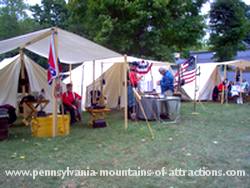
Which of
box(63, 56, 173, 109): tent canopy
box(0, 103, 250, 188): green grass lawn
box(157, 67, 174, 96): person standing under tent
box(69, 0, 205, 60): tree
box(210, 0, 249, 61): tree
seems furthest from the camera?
box(210, 0, 249, 61): tree

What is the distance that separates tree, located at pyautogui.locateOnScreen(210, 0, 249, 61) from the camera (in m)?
19.7

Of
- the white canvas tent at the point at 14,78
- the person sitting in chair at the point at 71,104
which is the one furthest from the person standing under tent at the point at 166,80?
the white canvas tent at the point at 14,78

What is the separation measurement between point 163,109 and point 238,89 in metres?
7.49

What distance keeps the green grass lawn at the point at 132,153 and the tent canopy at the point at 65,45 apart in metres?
1.98

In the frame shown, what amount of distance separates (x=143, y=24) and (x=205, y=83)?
14.7 ft

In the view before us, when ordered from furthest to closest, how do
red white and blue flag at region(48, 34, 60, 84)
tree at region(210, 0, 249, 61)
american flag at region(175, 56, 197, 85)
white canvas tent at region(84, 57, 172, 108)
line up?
1. tree at region(210, 0, 249, 61)
2. white canvas tent at region(84, 57, 172, 108)
3. american flag at region(175, 56, 197, 85)
4. red white and blue flag at region(48, 34, 60, 84)

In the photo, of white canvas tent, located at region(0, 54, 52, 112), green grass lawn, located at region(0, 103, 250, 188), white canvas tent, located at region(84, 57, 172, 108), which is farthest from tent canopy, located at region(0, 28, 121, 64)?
white canvas tent, located at region(84, 57, 172, 108)

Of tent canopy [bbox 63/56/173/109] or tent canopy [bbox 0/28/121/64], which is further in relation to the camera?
tent canopy [bbox 63/56/173/109]

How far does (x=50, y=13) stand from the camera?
987 inches

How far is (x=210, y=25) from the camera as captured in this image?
2102 cm

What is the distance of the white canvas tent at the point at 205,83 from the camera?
16.0m

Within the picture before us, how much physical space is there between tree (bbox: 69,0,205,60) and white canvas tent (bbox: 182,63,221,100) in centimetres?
158

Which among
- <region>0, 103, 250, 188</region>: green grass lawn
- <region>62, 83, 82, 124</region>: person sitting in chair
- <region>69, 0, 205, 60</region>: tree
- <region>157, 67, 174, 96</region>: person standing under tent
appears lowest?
<region>0, 103, 250, 188</region>: green grass lawn

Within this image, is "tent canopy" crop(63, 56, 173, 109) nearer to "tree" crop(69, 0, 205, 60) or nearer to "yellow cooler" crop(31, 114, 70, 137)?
"tree" crop(69, 0, 205, 60)
